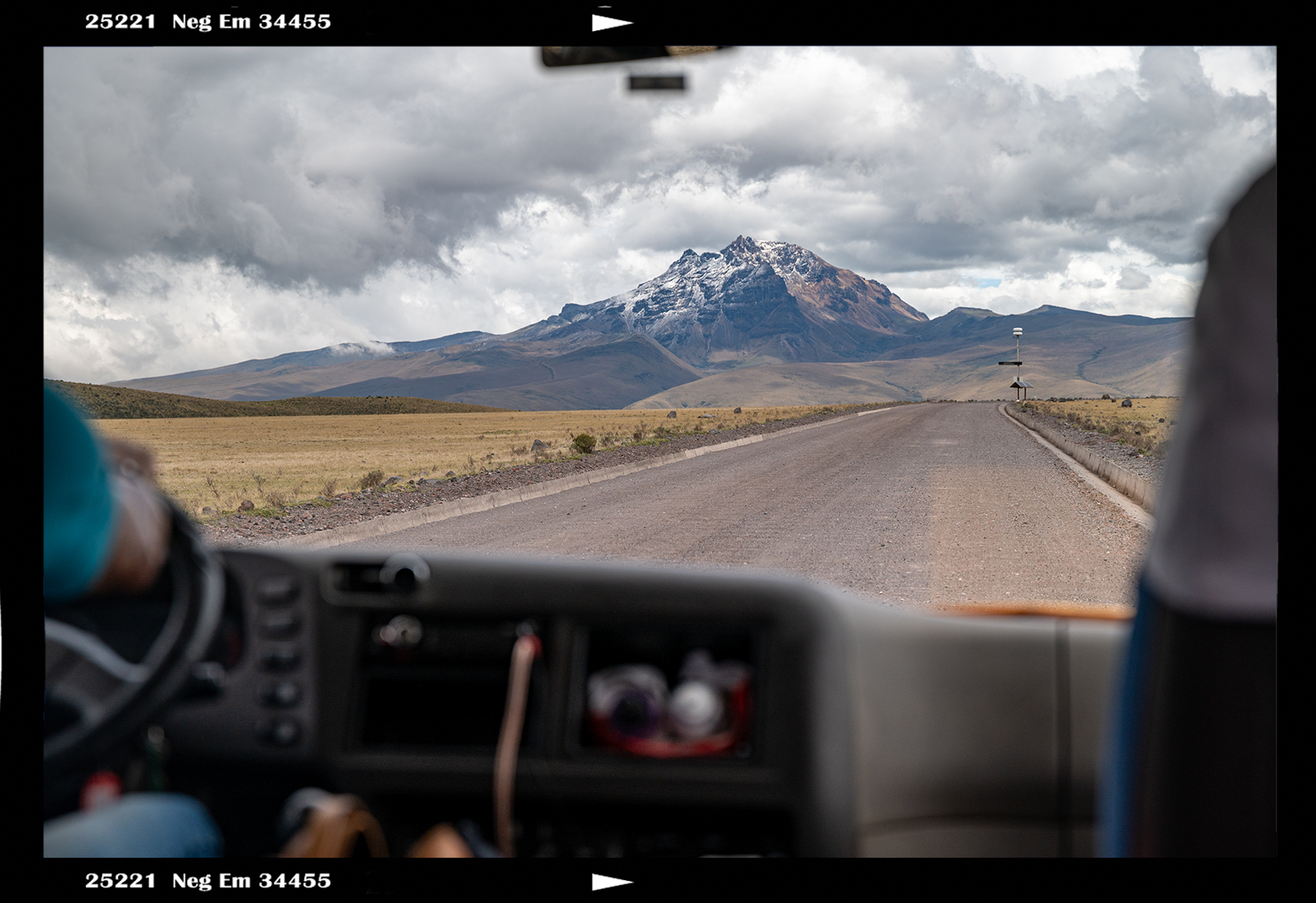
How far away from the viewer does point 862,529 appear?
351 inches

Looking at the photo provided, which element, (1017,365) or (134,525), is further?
(1017,365)

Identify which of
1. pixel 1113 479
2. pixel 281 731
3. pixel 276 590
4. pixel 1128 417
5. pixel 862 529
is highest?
pixel 1128 417

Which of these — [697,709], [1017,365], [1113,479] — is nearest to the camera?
[697,709]

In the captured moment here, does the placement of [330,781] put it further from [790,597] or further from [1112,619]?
[1112,619]

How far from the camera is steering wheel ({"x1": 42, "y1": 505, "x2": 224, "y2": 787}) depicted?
4.40 ft

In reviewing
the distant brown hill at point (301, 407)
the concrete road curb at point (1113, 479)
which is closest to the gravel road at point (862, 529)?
the concrete road curb at point (1113, 479)

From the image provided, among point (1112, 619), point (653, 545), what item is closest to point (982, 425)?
point (653, 545)

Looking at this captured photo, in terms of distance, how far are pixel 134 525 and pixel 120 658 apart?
0.29 meters

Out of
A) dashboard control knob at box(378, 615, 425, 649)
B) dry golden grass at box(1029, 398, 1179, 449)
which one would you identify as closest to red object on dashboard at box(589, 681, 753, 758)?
dashboard control knob at box(378, 615, 425, 649)

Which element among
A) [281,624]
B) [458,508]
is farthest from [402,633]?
[458,508]

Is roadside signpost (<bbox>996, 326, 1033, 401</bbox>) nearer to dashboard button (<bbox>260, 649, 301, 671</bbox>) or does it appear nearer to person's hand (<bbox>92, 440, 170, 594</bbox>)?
dashboard button (<bbox>260, 649, 301, 671</bbox>)

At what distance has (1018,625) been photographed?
157cm

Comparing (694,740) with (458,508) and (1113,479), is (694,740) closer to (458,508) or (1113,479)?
(458,508)
